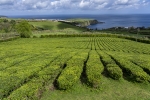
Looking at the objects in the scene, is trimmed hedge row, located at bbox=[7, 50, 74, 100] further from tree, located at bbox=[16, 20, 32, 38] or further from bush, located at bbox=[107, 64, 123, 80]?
tree, located at bbox=[16, 20, 32, 38]

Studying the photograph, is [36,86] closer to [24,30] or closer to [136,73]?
[136,73]

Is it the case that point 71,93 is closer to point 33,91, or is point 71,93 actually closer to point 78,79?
point 78,79

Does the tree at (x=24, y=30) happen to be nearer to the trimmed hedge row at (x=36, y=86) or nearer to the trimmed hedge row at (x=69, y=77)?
the trimmed hedge row at (x=36, y=86)

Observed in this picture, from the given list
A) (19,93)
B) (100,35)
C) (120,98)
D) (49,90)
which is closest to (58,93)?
(49,90)

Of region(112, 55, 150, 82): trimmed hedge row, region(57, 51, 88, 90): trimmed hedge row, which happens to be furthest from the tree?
region(112, 55, 150, 82): trimmed hedge row

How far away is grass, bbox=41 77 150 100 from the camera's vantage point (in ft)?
38.5

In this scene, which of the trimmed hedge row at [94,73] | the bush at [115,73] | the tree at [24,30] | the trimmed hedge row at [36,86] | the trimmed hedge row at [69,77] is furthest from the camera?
the tree at [24,30]

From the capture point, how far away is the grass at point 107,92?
11.7 metres

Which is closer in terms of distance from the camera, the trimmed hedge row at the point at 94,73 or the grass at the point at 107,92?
the grass at the point at 107,92

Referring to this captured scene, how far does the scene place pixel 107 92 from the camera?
12500 millimetres

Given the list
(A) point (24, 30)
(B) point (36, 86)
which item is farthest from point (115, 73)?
(A) point (24, 30)

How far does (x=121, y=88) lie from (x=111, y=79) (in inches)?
53.7

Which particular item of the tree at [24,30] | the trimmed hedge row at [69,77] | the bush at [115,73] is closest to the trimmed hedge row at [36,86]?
the trimmed hedge row at [69,77]

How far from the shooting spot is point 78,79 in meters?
13.3
